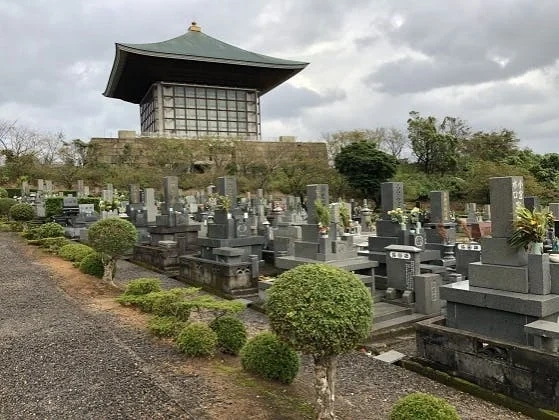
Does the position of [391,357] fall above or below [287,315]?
below

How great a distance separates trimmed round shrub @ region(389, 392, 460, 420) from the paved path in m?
1.86

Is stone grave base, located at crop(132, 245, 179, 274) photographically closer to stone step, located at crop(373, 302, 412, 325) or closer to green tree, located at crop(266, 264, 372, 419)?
stone step, located at crop(373, 302, 412, 325)

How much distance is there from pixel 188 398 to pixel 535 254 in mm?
4399

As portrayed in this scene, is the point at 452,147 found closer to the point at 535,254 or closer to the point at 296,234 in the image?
the point at 296,234

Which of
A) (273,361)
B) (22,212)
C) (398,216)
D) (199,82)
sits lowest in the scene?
(273,361)

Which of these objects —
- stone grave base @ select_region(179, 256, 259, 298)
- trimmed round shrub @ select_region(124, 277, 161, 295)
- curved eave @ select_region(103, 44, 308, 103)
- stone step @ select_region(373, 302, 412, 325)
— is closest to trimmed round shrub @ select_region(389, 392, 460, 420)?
stone step @ select_region(373, 302, 412, 325)

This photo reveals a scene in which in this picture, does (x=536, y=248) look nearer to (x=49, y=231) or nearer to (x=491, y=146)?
(x=49, y=231)

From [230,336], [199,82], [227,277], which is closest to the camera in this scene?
[230,336]

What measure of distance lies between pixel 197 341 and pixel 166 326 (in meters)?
0.90

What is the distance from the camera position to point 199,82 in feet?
149

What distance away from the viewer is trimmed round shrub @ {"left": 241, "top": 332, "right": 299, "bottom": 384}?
A: 5.08 m

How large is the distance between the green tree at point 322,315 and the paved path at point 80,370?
1280mm

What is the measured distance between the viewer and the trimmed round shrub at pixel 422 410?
11.8ft

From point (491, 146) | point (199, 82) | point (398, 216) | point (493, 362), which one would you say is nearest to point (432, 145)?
point (491, 146)
